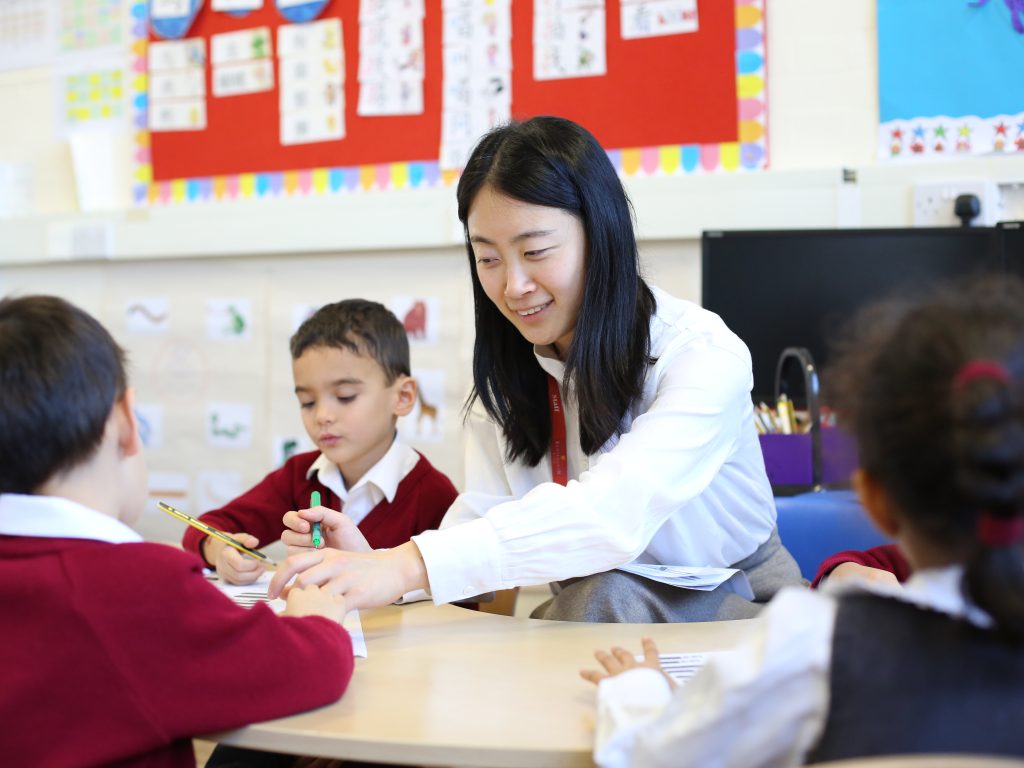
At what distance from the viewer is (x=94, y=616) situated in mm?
908

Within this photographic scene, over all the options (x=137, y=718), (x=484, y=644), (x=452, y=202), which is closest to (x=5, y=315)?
(x=137, y=718)

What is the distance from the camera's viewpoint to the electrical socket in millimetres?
2297

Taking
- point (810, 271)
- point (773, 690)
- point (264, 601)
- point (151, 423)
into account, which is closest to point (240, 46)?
point (151, 423)

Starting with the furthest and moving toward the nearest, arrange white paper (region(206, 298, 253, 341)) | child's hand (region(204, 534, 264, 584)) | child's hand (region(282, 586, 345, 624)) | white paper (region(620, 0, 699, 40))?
white paper (region(206, 298, 253, 341)) → white paper (region(620, 0, 699, 40)) → child's hand (region(204, 534, 264, 584)) → child's hand (region(282, 586, 345, 624))

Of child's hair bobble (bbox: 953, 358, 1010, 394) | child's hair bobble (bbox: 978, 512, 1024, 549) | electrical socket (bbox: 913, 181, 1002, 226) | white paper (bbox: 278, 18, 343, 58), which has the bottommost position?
child's hair bobble (bbox: 978, 512, 1024, 549)

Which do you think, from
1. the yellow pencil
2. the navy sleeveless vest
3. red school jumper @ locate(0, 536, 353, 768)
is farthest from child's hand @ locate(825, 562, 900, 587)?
the yellow pencil

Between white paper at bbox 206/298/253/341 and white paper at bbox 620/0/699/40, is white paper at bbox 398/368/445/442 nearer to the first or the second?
white paper at bbox 206/298/253/341

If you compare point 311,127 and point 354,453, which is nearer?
point 354,453

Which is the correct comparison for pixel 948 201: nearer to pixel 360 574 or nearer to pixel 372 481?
pixel 372 481

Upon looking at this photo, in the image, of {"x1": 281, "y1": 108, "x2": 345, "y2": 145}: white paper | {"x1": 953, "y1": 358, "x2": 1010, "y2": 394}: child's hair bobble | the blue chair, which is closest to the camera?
{"x1": 953, "y1": 358, "x2": 1010, "y2": 394}: child's hair bobble

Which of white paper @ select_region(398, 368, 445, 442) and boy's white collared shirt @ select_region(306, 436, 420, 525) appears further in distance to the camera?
white paper @ select_region(398, 368, 445, 442)

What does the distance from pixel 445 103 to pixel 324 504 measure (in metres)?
1.33

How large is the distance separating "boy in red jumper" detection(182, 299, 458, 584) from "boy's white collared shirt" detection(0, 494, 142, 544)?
855 mm

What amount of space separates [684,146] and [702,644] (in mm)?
1662
